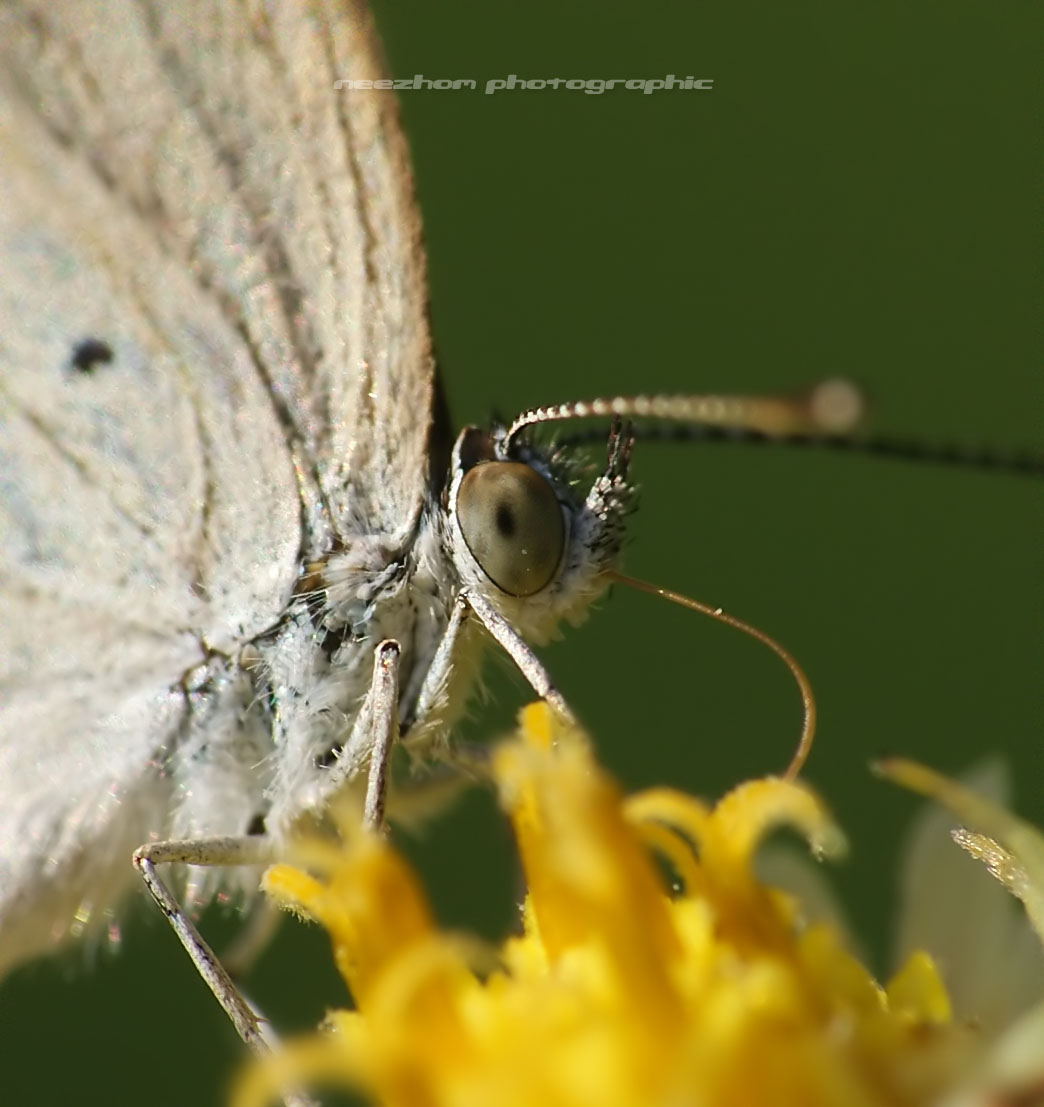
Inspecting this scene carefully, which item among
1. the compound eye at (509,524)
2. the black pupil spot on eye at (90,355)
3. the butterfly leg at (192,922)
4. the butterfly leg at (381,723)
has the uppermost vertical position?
the black pupil spot on eye at (90,355)

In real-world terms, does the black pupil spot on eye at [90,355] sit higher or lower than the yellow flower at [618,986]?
higher

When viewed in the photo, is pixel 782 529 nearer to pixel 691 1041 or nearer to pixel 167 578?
pixel 167 578

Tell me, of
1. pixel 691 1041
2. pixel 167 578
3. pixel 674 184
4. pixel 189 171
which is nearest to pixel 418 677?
pixel 167 578

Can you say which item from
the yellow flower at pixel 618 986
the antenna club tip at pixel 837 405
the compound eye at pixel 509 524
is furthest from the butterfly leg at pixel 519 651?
the antenna club tip at pixel 837 405

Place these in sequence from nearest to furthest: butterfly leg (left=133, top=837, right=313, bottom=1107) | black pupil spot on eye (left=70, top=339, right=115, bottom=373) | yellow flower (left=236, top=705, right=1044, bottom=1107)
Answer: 1. yellow flower (left=236, top=705, right=1044, bottom=1107)
2. butterfly leg (left=133, top=837, right=313, bottom=1107)
3. black pupil spot on eye (left=70, top=339, right=115, bottom=373)

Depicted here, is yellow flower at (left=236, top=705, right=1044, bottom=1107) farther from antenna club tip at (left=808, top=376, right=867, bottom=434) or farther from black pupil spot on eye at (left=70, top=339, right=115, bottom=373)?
black pupil spot on eye at (left=70, top=339, right=115, bottom=373)

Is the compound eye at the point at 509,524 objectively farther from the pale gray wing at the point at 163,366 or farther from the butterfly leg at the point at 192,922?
the butterfly leg at the point at 192,922

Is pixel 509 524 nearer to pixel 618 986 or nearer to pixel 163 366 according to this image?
pixel 163 366

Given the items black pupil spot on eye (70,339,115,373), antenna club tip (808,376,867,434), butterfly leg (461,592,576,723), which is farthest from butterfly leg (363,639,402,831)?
antenna club tip (808,376,867,434)
